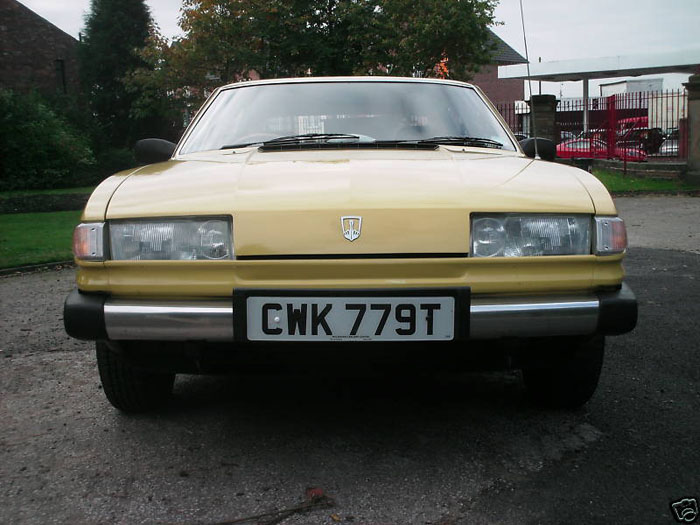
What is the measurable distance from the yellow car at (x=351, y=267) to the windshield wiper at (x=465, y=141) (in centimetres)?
68

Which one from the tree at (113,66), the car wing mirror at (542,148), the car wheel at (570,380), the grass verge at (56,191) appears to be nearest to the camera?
the car wheel at (570,380)

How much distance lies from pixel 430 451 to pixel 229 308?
899mm

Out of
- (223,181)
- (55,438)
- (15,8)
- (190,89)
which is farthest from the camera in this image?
(15,8)

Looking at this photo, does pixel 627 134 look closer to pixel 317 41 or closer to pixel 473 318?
pixel 317 41

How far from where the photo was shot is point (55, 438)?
3.17m

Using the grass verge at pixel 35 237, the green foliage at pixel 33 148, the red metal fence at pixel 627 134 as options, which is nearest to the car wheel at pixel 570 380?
the grass verge at pixel 35 237

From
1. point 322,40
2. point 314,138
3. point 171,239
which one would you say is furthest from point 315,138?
point 322,40

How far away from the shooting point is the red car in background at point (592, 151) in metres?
19.7

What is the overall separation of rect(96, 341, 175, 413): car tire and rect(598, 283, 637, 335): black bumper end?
1.69m

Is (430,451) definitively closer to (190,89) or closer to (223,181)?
(223,181)

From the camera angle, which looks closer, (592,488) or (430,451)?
(592,488)

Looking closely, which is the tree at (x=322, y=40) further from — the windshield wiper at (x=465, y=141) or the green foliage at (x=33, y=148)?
the windshield wiper at (x=465, y=141)

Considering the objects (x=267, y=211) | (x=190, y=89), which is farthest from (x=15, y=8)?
(x=267, y=211)

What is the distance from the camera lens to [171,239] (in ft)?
8.90
